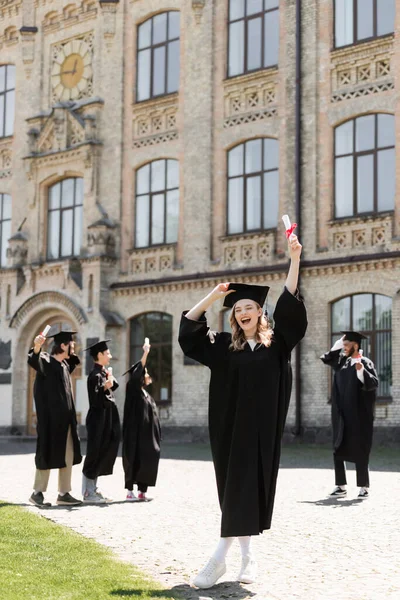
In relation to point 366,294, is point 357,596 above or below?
below

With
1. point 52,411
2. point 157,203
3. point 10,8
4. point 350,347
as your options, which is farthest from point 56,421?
point 10,8

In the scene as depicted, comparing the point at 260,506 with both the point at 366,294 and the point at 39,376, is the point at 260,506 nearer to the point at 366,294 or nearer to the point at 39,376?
the point at 39,376

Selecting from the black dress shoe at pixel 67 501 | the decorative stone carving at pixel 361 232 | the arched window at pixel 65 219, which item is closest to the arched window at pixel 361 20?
the decorative stone carving at pixel 361 232

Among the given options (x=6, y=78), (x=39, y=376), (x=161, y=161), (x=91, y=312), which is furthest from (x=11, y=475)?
(x=6, y=78)

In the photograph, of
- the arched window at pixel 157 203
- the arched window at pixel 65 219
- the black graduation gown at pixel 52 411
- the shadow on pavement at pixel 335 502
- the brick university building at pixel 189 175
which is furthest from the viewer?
the arched window at pixel 65 219

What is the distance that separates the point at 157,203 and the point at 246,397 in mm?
20790

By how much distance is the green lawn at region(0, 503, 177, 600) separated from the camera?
622 cm

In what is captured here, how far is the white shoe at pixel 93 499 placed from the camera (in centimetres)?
1195

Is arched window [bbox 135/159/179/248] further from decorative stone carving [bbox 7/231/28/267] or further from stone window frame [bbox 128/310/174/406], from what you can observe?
decorative stone carving [bbox 7/231/28/267]

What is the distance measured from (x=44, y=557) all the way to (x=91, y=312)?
2005 centimetres

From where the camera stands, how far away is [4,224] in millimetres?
31375

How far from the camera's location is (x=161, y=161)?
1073 inches

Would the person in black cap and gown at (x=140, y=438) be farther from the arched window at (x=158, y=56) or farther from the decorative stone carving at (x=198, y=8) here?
the decorative stone carving at (x=198, y=8)

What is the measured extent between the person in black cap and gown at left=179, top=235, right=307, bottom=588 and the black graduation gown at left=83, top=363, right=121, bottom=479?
5.67 metres
